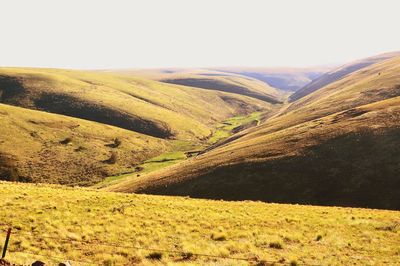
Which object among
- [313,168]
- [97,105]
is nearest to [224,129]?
[97,105]

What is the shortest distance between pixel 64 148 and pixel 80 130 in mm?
17512

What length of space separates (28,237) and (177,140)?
120005 millimetres

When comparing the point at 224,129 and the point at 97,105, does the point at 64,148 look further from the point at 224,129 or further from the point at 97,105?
the point at 224,129

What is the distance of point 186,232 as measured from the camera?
27.8 meters

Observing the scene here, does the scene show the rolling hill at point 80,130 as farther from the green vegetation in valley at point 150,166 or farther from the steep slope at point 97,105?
the green vegetation in valley at point 150,166

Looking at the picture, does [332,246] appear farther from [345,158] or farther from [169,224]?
[345,158]

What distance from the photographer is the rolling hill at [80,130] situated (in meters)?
98.1

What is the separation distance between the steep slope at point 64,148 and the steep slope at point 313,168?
1072 inches

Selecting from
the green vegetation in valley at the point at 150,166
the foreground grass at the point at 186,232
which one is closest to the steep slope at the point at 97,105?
the green vegetation in valley at the point at 150,166

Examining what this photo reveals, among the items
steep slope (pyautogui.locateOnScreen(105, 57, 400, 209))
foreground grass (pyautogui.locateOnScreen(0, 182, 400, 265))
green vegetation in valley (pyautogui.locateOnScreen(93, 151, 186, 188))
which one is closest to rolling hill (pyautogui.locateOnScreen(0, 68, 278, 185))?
green vegetation in valley (pyautogui.locateOnScreen(93, 151, 186, 188))

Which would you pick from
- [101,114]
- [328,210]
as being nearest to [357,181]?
[328,210]

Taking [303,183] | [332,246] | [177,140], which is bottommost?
[177,140]

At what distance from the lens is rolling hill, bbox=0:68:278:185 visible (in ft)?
322

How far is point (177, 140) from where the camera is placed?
143875 mm
